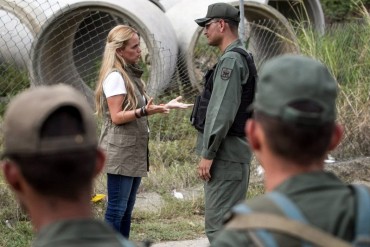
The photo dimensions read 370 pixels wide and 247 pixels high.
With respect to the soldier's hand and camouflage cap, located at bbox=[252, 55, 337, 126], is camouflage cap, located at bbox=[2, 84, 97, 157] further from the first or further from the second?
the soldier's hand

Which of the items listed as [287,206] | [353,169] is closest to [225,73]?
[287,206]

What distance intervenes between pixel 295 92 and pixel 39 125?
2.12ft

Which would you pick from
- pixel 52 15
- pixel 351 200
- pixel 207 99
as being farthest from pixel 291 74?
pixel 52 15

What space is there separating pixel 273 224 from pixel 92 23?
30.8ft

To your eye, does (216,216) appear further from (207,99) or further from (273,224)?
(273,224)

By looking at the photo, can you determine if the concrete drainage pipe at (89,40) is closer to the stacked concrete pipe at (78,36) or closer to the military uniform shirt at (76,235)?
the stacked concrete pipe at (78,36)

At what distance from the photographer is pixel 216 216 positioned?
5418mm

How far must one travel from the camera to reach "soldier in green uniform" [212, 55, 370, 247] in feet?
7.56

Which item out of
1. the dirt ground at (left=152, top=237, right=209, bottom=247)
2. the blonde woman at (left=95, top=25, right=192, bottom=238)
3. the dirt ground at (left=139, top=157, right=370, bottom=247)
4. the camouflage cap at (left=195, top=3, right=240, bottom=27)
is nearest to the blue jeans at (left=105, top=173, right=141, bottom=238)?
the blonde woman at (left=95, top=25, right=192, bottom=238)

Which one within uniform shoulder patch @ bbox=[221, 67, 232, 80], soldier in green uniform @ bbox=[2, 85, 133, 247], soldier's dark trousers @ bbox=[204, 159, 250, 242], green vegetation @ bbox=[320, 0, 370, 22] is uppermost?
soldier in green uniform @ bbox=[2, 85, 133, 247]

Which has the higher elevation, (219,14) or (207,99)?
(219,14)

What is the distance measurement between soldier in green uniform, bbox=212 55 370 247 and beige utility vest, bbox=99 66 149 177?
327 centimetres

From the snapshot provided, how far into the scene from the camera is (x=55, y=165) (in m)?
2.17

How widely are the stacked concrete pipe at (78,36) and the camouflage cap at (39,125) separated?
304 inches
